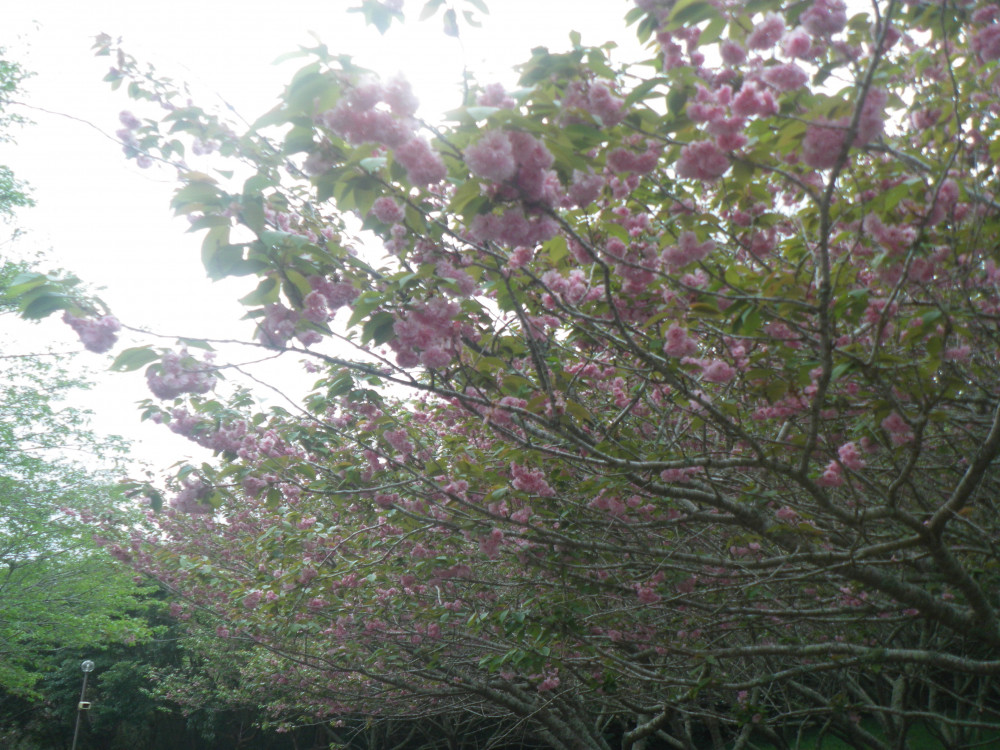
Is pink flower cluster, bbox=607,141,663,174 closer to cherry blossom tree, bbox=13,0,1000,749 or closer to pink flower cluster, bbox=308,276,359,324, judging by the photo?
cherry blossom tree, bbox=13,0,1000,749

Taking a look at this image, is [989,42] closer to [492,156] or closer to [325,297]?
[492,156]

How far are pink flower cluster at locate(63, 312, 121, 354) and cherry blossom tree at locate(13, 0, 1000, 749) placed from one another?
15mm

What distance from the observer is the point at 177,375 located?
99.7 inches

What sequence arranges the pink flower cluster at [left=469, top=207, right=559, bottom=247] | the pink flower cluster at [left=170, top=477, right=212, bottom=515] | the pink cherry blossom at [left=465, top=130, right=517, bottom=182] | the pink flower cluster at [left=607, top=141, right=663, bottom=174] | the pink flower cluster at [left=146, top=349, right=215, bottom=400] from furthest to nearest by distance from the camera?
the pink flower cluster at [left=170, top=477, right=212, bottom=515], the pink flower cluster at [left=146, top=349, right=215, bottom=400], the pink flower cluster at [left=607, top=141, right=663, bottom=174], the pink flower cluster at [left=469, top=207, right=559, bottom=247], the pink cherry blossom at [left=465, top=130, right=517, bottom=182]

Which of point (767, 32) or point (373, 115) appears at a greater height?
point (767, 32)

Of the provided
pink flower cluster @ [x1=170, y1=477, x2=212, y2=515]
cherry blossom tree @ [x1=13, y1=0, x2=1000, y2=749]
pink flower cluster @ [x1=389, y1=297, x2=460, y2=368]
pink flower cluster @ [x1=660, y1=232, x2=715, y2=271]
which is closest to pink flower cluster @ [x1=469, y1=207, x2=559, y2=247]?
cherry blossom tree @ [x1=13, y1=0, x2=1000, y2=749]

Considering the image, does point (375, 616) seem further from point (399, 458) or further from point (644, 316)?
point (644, 316)

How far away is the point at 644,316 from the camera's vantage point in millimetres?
3205

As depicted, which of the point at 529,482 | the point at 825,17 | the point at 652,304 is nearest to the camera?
the point at 825,17

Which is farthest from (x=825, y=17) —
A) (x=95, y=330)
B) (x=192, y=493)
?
(x=192, y=493)

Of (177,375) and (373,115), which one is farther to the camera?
(177,375)

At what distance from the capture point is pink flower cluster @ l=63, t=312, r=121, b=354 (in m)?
2.38

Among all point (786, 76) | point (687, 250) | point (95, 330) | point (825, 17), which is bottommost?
point (95, 330)

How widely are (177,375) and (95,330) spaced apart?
322mm
